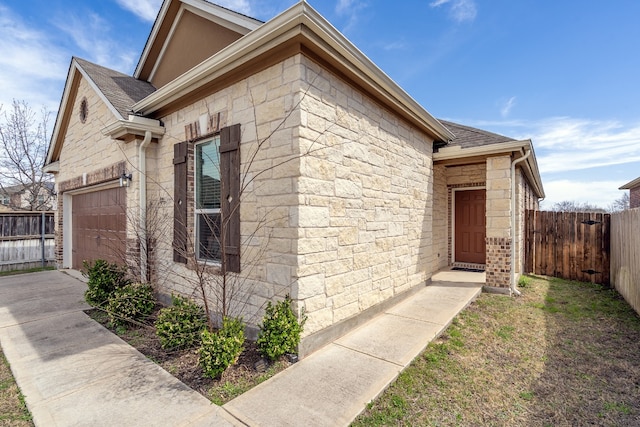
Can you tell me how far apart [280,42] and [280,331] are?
3.16 meters

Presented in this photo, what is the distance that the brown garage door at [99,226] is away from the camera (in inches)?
252

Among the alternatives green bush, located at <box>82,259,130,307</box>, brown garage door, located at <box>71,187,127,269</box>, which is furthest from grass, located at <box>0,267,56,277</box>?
green bush, located at <box>82,259,130,307</box>

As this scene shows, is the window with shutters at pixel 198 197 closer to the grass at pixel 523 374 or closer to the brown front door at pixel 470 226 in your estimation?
the grass at pixel 523 374

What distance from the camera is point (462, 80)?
30.4ft

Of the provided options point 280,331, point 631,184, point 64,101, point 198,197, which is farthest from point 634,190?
point 64,101

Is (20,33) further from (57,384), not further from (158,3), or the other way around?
(57,384)

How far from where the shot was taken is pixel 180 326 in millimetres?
3586

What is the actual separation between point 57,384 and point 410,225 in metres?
5.49

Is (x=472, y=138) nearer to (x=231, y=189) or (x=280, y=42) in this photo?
(x=280, y=42)

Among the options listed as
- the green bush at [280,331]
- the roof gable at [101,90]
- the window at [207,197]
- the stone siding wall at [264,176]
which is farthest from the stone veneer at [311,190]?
the roof gable at [101,90]

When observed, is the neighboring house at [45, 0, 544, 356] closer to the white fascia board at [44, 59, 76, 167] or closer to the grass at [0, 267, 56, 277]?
the white fascia board at [44, 59, 76, 167]

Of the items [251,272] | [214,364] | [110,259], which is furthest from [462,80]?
[110,259]

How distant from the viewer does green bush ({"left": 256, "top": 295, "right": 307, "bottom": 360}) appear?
3133 mm

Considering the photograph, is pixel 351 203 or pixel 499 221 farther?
pixel 499 221
